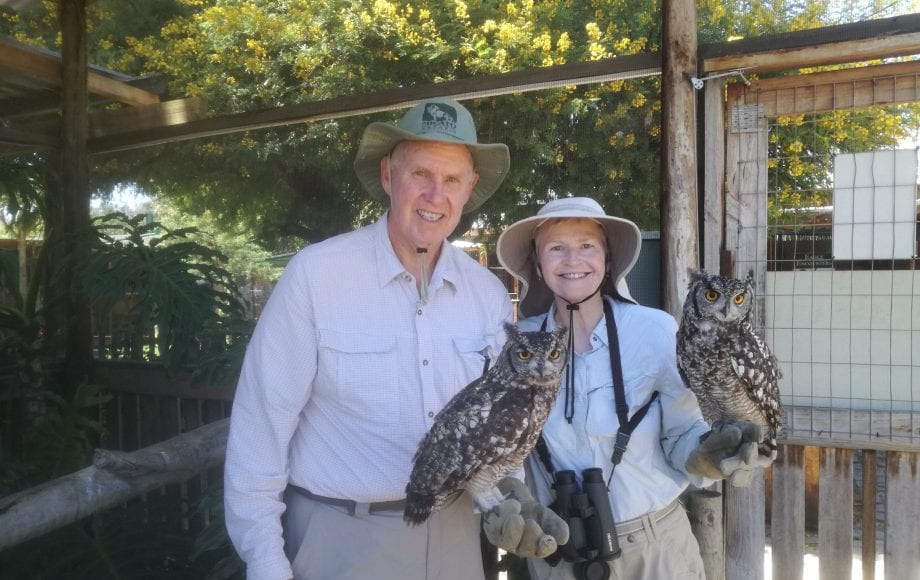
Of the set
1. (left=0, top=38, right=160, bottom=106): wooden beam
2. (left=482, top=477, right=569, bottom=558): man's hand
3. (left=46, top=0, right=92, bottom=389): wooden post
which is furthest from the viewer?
(left=46, top=0, right=92, bottom=389): wooden post

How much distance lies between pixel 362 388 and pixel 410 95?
6.45ft

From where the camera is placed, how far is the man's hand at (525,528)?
1.52 metres

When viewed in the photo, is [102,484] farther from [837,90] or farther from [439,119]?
[837,90]

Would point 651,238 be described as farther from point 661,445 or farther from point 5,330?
point 5,330

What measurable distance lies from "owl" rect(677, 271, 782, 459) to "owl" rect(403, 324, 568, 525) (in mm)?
468

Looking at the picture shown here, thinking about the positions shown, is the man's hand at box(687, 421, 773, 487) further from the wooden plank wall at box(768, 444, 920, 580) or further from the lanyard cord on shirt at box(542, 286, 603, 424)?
the wooden plank wall at box(768, 444, 920, 580)

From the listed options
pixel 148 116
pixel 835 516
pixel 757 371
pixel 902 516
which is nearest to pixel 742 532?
pixel 835 516

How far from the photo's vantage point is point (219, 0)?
6.82m

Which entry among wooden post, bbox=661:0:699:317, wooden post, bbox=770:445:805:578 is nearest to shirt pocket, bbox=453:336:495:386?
wooden post, bbox=661:0:699:317

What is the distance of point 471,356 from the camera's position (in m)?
1.84

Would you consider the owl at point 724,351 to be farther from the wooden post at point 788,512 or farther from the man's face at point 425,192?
the wooden post at point 788,512

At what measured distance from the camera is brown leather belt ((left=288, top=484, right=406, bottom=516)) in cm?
171

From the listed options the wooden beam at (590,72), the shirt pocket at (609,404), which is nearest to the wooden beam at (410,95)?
the wooden beam at (590,72)

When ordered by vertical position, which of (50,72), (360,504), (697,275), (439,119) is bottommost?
(360,504)
